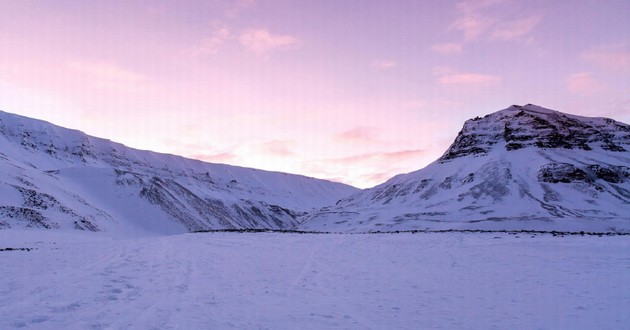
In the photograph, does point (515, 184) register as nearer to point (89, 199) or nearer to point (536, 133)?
point (536, 133)

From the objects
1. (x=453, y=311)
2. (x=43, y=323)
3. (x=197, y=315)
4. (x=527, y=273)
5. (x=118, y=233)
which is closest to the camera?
(x=43, y=323)

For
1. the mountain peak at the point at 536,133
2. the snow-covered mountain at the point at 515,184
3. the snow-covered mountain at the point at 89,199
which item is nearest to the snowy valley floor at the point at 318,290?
the snow-covered mountain at the point at 89,199

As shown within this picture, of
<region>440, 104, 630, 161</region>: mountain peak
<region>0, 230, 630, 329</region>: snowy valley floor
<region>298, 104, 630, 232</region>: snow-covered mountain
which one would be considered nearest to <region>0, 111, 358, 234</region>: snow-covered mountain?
<region>298, 104, 630, 232</region>: snow-covered mountain

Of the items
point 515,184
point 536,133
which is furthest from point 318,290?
point 536,133

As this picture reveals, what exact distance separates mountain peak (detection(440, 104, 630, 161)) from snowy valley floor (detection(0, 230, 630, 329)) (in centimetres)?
11964

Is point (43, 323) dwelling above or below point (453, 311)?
below

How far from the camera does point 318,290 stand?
13.0m

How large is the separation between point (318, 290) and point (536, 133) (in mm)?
137801

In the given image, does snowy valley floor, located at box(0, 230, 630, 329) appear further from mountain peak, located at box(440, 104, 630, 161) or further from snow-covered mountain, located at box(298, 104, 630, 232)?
mountain peak, located at box(440, 104, 630, 161)

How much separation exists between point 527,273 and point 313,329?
10.9 meters

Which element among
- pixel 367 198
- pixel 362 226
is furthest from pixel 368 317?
pixel 367 198

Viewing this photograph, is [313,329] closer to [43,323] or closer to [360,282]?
[43,323]

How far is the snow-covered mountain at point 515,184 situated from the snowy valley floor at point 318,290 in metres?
59.4

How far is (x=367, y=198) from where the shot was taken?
439 feet
